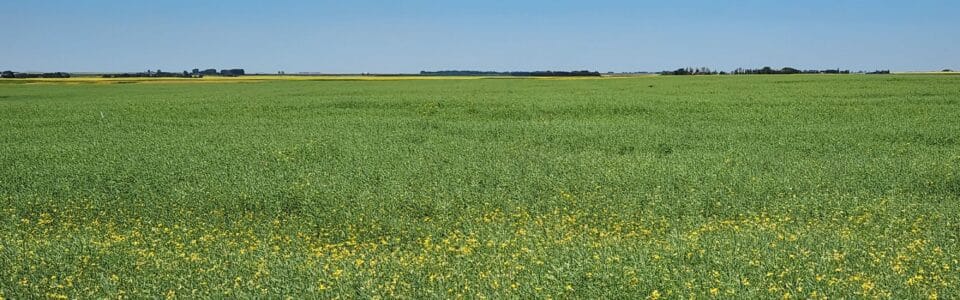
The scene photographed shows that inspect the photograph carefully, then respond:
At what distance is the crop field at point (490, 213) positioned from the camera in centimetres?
671

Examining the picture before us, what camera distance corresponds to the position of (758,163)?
43.0ft

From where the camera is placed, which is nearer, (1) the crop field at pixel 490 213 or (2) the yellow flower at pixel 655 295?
(2) the yellow flower at pixel 655 295

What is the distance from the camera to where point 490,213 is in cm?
973

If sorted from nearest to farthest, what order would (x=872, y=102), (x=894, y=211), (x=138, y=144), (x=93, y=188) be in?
(x=894, y=211) → (x=93, y=188) → (x=138, y=144) → (x=872, y=102)

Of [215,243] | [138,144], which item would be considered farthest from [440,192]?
[138,144]

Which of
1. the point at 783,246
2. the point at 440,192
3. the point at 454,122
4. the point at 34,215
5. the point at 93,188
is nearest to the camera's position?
the point at 783,246

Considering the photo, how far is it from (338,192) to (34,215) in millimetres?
4155

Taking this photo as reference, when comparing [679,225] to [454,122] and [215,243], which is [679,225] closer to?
[215,243]

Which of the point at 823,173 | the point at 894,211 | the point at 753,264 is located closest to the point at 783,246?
the point at 753,264

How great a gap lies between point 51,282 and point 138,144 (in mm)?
10653

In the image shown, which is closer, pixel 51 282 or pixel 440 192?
pixel 51 282

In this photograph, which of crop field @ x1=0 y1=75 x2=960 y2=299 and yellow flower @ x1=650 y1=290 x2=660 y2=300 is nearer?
yellow flower @ x1=650 y1=290 x2=660 y2=300

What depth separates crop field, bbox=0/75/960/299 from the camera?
6711mm

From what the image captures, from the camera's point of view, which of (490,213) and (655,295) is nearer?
(655,295)
